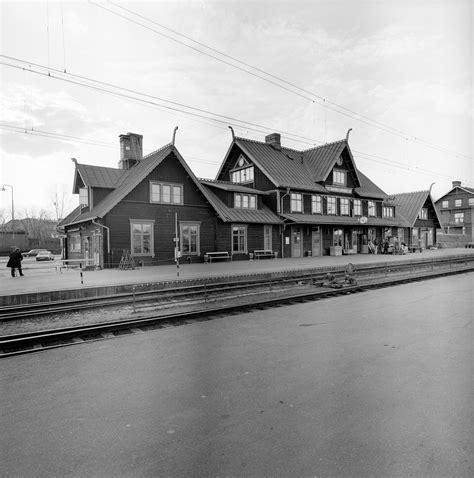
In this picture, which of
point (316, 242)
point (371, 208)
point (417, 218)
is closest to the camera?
point (316, 242)

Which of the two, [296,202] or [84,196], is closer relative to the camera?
[84,196]

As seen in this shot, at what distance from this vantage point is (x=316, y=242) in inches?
1324

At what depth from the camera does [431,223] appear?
4941 cm

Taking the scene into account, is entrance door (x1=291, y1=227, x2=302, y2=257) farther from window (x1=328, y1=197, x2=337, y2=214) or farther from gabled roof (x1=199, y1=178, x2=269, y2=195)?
window (x1=328, y1=197, x2=337, y2=214)

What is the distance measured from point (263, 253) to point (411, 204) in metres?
28.0

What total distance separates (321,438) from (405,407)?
4.02ft

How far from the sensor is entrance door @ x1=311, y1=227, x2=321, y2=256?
33.4 m

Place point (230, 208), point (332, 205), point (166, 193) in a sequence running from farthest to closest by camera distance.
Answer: point (332, 205)
point (230, 208)
point (166, 193)

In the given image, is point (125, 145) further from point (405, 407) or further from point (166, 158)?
point (405, 407)

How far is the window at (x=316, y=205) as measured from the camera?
111ft

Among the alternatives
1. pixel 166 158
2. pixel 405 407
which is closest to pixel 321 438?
pixel 405 407

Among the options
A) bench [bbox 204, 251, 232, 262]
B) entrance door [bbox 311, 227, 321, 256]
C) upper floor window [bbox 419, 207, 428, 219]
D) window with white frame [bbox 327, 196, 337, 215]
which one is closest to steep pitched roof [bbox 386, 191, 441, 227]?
upper floor window [bbox 419, 207, 428, 219]

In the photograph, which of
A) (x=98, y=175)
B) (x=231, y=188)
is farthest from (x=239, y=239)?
(x=98, y=175)

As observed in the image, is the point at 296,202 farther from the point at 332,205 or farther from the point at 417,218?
the point at 417,218
